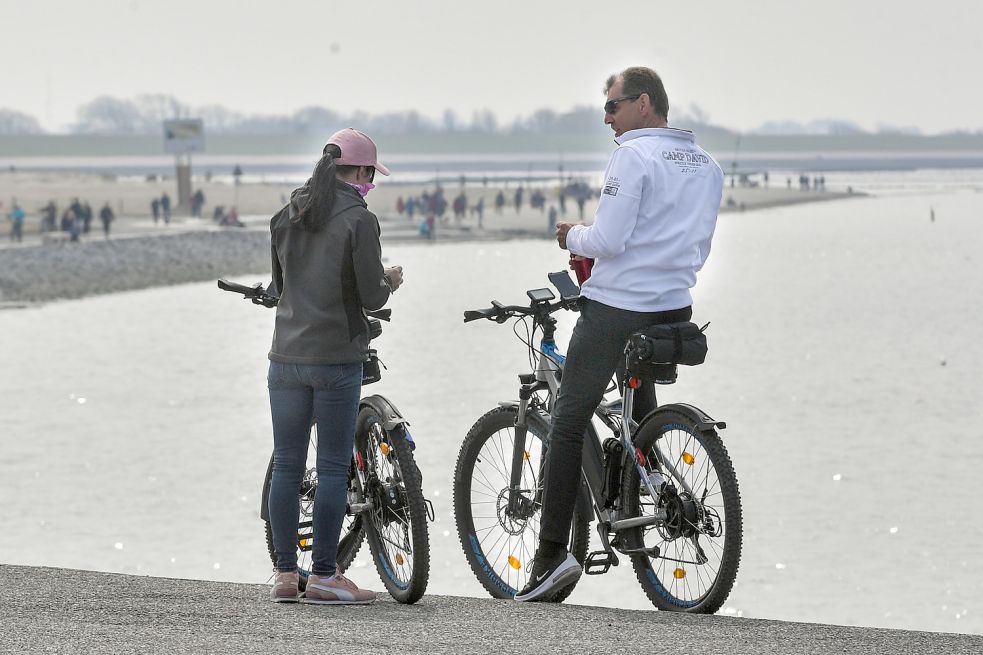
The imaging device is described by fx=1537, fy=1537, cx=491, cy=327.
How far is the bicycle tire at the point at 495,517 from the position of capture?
5324mm

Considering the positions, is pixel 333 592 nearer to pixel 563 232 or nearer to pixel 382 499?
pixel 382 499

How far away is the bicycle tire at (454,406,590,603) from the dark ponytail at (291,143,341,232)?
1.07m

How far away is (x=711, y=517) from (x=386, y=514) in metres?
1.13

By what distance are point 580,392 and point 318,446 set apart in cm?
85

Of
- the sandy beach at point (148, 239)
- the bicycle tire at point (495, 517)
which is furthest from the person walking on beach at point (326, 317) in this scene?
the sandy beach at point (148, 239)

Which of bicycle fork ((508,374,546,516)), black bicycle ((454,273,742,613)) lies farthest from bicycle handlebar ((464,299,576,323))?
bicycle fork ((508,374,546,516))

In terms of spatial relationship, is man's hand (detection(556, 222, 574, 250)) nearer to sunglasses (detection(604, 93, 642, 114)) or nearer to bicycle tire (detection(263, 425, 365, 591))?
sunglasses (detection(604, 93, 642, 114))

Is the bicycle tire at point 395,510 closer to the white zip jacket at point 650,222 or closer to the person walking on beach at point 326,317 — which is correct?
the person walking on beach at point 326,317

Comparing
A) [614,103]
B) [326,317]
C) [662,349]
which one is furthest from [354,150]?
[662,349]

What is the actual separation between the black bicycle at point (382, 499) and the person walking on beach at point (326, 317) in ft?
0.48

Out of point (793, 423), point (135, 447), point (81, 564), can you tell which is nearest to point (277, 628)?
point (81, 564)

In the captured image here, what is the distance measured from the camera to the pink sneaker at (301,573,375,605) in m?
4.95

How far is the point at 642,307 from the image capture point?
15.5ft

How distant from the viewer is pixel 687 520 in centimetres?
468
